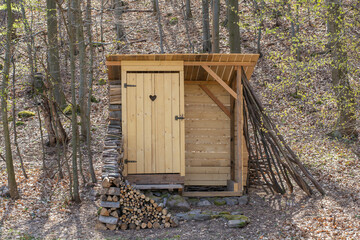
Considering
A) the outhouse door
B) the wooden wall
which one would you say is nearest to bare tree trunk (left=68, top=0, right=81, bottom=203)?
the outhouse door

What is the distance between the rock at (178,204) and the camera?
797cm

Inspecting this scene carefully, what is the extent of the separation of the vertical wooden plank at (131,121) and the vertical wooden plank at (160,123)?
51 cm

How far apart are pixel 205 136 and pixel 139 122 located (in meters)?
2.19

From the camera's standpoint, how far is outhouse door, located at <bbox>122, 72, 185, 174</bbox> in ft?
27.9

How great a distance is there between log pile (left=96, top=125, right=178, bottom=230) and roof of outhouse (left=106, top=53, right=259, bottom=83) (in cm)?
235

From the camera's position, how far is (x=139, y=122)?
852 cm

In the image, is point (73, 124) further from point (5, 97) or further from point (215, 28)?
point (215, 28)

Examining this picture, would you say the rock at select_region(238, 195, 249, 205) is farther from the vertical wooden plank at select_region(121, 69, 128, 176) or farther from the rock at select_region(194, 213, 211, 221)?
the vertical wooden plank at select_region(121, 69, 128, 176)

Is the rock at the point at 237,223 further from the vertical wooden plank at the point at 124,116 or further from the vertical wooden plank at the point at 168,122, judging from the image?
the vertical wooden plank at the point at 124,116

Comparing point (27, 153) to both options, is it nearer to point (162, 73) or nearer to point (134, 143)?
point (134, 143)

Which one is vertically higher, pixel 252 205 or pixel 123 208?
pixel 123 208

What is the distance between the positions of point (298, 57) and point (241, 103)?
30.5 feet

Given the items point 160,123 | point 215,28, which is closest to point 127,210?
point 160,123

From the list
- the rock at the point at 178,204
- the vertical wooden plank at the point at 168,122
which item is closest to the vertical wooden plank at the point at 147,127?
the vertical wooden plank at the point at 168,122
